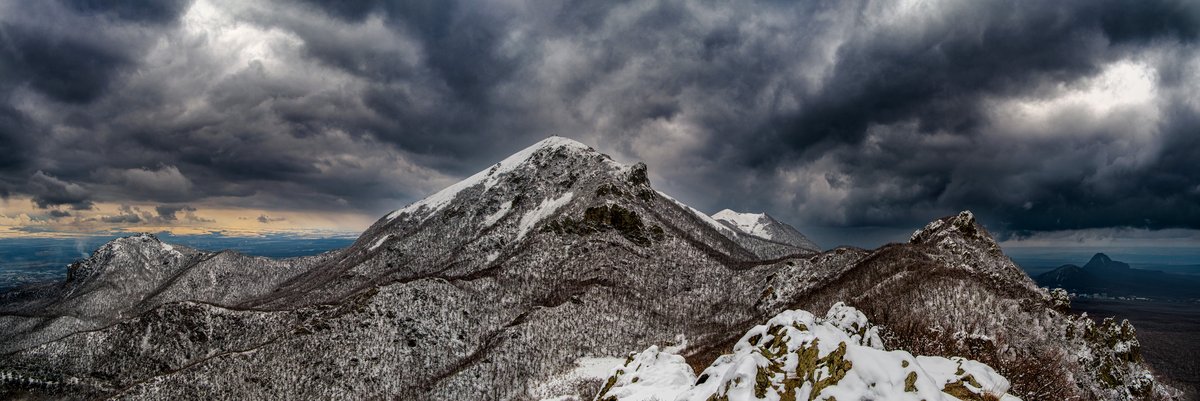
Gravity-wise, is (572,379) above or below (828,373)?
below

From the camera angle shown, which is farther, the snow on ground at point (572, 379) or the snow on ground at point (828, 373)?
the snow on ground at point (572, 379)

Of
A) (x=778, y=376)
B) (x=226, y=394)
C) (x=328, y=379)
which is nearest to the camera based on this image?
(x=778, y=376)

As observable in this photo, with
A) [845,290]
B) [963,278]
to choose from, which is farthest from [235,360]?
[963,278]

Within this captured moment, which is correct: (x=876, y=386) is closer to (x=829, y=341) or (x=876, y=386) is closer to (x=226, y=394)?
(x=829, y=341)

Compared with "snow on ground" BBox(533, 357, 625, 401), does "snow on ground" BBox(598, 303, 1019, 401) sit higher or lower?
higher

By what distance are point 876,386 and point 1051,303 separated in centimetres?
11304

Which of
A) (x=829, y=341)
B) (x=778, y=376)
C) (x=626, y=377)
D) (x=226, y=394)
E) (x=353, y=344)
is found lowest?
(x=226, y=394)

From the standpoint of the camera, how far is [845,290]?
160 m

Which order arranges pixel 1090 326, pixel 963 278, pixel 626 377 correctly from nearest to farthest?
1. pixel 626 377
2. pixel 1090 326
3. pixel 963 278

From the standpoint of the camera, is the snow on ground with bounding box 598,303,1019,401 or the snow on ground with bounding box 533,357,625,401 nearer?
the snow on ground with bounding box 598,303,1019,401

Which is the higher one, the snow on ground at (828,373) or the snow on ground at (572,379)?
the snow on ground at (828,373)

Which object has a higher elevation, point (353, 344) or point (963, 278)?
point (963, 278)

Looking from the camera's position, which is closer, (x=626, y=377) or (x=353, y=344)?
(x=626, y=377)

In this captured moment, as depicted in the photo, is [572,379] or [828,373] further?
[572,379]
